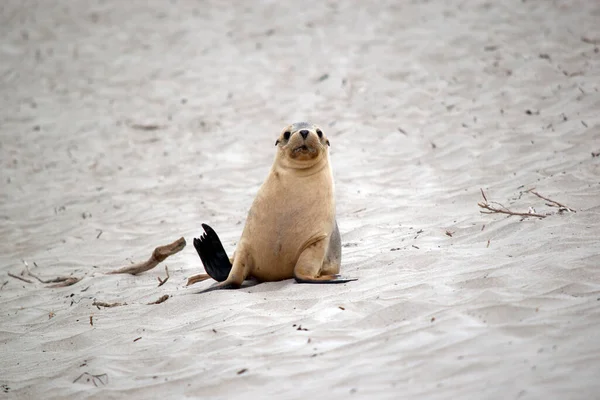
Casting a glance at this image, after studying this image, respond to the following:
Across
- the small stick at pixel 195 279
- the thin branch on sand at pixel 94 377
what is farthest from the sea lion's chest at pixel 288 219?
the thin branch on sand at pixel 94 377

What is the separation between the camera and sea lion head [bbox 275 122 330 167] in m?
4.71

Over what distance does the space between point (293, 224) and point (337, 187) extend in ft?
9.78

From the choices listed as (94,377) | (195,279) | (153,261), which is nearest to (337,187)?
(153,261)

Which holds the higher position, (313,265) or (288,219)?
(288,219)

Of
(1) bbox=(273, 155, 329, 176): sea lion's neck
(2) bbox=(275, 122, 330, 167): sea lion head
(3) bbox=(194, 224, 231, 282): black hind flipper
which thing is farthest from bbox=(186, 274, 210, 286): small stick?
(2) bbox=(275, 122, 330, 167): sea lion head

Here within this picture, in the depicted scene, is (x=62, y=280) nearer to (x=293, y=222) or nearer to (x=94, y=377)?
(x=293, y=222)

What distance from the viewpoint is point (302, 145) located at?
185 inches

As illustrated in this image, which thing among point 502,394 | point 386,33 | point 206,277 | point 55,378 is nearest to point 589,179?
point 206,277

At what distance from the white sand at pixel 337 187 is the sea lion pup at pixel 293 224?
0.22 m

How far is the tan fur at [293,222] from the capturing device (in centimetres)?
468

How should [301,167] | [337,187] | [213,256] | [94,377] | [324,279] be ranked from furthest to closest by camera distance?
[337,187], [213,256], [301,167], [324,279], [94,377]

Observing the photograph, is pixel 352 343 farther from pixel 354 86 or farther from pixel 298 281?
pixel 354 86

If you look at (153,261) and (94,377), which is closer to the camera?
(94,377)

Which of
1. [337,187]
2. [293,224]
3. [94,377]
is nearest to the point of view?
[94,377]
